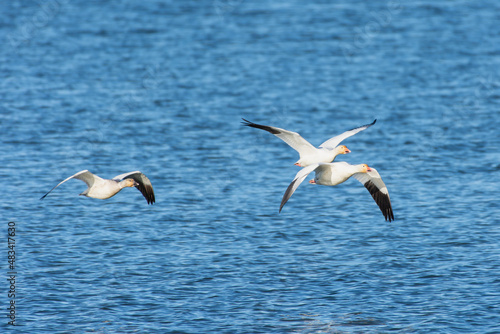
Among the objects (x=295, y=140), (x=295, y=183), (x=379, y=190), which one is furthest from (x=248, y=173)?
(x=295, y=183)

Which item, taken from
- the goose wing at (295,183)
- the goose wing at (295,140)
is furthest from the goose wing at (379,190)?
the goose wing at (295,183)

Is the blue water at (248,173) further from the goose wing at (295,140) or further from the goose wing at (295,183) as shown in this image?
the goose wing at (295,140)

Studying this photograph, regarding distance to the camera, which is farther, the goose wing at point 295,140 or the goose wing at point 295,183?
the goose wing at point 295,140

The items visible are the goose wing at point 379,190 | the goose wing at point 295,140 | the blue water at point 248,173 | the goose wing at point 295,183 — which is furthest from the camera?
the goose wing at point 379,190

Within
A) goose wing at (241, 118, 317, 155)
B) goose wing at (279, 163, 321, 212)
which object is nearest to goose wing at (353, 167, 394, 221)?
goose wing at (241, 118, 317, 155)

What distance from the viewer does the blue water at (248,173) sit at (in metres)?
25.5

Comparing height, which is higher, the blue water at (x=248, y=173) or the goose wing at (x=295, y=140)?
the goose wing at (x=295, y=140)

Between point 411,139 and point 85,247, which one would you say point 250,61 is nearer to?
point 411,139

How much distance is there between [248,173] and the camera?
37.5 meters

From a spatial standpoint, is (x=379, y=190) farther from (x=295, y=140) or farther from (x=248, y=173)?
(x=248, y=173)

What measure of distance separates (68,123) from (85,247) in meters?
18.3

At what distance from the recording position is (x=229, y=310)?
81.8ft

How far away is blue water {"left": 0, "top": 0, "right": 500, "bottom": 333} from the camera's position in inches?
1003

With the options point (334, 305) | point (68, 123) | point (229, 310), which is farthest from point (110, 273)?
point (68, 123)
